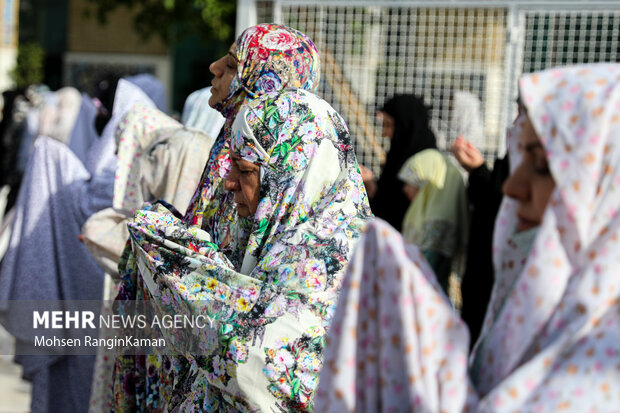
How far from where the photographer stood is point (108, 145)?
4.66 metres

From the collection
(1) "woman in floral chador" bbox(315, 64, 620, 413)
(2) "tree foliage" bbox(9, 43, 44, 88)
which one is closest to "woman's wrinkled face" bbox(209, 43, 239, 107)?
(1) "woman in floral chador" bbox(315, 64, 620, 413)

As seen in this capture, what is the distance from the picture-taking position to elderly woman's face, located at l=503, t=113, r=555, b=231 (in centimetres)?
137

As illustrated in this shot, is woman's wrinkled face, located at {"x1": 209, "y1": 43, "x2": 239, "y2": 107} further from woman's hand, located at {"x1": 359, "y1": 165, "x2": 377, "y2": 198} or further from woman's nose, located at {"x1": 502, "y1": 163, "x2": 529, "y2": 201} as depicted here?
woman's hand, located at {"x1": 359, "y1": 165, "x2": 377, "y2": 198}

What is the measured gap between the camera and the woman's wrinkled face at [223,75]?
292cm

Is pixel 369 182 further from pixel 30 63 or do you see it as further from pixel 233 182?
pixel 30 63

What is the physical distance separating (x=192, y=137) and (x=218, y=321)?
1502 mm

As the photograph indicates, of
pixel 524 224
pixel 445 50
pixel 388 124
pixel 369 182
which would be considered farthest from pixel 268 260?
pixel 445 50

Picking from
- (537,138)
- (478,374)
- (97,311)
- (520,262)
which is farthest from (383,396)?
(97,311)

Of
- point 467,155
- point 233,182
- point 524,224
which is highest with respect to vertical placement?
point 524,224

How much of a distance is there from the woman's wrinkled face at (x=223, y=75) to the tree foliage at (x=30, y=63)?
51.4 feet

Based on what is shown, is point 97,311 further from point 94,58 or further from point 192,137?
point 94,58

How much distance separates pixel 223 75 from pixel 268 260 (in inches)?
43.0

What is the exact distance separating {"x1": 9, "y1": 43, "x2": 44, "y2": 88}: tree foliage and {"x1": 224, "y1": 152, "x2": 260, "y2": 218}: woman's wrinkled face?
16.4 meters

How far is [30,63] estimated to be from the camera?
17578mm
